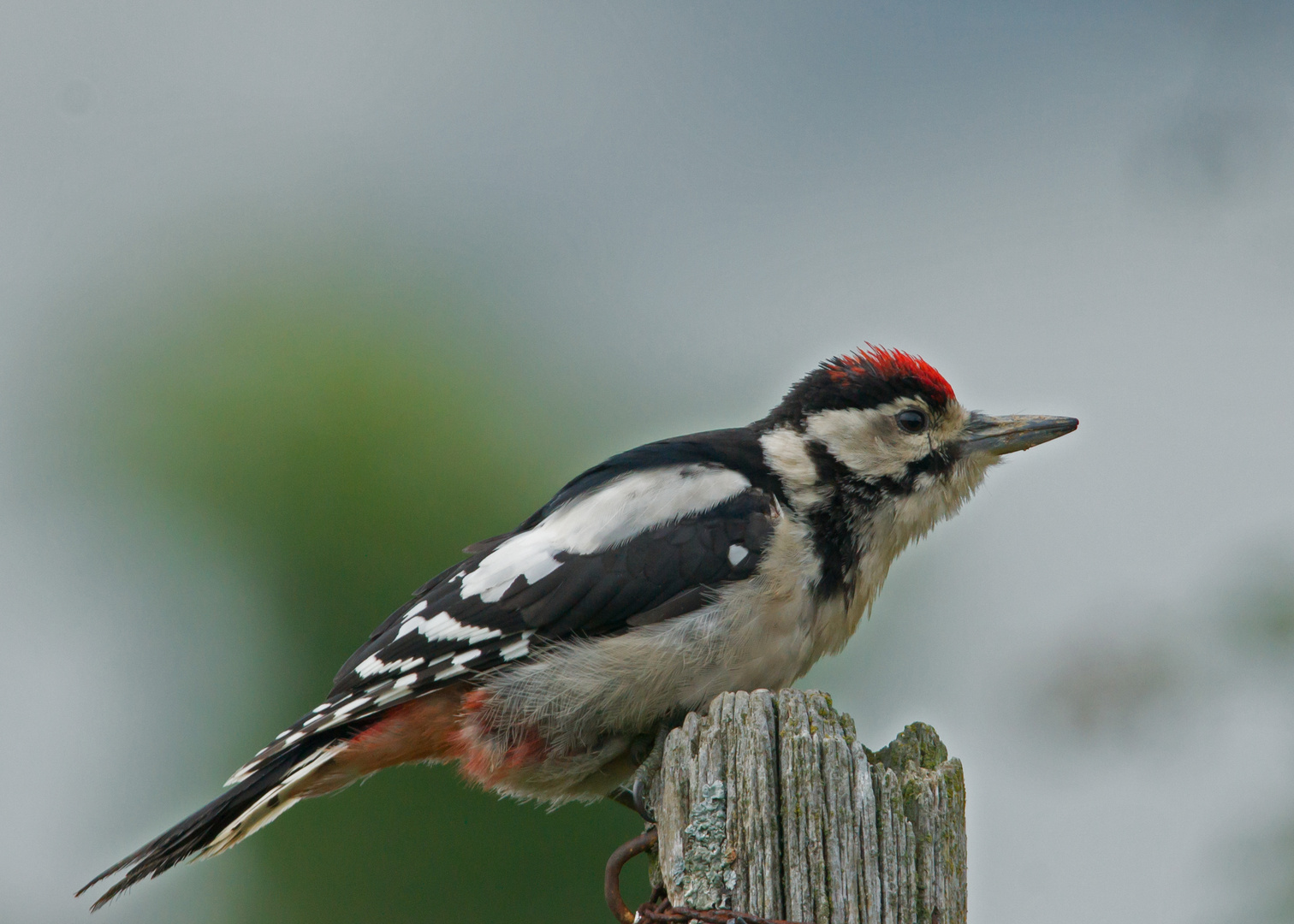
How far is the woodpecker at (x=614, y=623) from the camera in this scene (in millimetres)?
3184

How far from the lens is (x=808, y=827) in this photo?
2215mm

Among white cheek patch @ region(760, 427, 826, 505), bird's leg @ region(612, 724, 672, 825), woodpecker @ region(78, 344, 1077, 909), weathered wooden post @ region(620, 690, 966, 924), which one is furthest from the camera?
white cheek patch @ region(760, 427, 826, 505)

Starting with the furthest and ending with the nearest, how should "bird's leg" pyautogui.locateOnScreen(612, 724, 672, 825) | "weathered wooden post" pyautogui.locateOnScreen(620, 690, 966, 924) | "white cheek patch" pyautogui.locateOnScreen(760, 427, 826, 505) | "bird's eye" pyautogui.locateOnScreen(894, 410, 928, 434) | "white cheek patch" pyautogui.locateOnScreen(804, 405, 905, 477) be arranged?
"bird's eye" pyautogui.locateOnScreen(894, 410, 928, 434) < "white cheek patch" pyautogui.locateOnScreen(804, 405, 905, 477) < "white cheek patch" pyautogui.locateOnScreen(760, 427, 826, 505) < "bird's leg" pyautogui.locateOnScreen(612, 724, 672, 825) < "weathered wooden post" pyautogui.locateOnScreen(620, 690, 966, 924)

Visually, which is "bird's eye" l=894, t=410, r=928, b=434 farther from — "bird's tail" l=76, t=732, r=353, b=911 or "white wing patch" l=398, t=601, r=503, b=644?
"bird's tail" l=76, t=732, r=353, b=911

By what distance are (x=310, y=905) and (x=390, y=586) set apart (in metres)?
1.51

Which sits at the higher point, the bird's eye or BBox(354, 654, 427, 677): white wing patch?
BBox(354, 654, 427, 677): white wing patch

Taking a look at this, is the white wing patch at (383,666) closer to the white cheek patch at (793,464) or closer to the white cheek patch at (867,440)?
the white cheek patch at (793,464)

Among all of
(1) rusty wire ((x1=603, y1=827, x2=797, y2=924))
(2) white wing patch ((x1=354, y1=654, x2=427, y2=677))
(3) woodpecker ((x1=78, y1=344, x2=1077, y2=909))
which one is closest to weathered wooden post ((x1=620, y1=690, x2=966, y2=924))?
(1) rusty wire ((x1=603, y1=827, x2=797, y2=924))

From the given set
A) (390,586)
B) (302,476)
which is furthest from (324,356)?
(390,586)

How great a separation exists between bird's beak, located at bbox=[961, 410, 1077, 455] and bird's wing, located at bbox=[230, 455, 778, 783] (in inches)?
29.2

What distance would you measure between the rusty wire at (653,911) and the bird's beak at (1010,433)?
170 cm

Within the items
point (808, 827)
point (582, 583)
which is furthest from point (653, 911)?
point (582, 583)

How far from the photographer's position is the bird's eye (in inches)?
147

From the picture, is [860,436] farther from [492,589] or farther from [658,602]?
[492,589]
